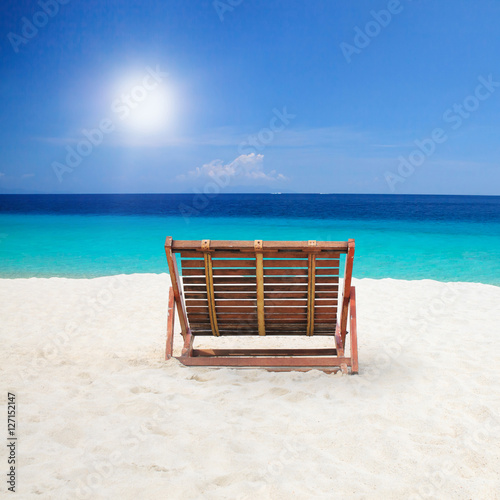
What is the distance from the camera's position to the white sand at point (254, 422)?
7.92ft

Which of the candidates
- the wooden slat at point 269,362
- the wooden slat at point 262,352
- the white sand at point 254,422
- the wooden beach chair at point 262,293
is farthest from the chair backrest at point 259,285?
the white sand at point 254,422

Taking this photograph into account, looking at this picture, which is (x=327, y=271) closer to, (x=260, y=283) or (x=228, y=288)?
(x=260, y=283)

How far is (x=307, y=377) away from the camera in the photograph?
3.86 meters

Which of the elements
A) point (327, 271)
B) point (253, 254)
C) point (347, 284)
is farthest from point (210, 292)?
point (347, 284)

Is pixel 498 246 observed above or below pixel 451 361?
above

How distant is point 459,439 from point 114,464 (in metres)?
2.48

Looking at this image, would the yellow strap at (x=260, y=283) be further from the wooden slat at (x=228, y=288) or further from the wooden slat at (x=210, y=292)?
the wooden slat at (x=210, y=292)

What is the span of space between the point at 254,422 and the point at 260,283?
1386 mm

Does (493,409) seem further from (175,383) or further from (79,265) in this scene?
(79,265)

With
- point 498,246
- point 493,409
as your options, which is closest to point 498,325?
point 493,409

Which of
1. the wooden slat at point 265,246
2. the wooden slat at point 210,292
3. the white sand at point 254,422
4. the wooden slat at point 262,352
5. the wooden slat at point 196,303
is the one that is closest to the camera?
the white sand at point 254,422

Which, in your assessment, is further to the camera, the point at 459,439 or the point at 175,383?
the point at 175,383

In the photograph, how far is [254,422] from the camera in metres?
3.06

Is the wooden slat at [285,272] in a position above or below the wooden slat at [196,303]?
above
